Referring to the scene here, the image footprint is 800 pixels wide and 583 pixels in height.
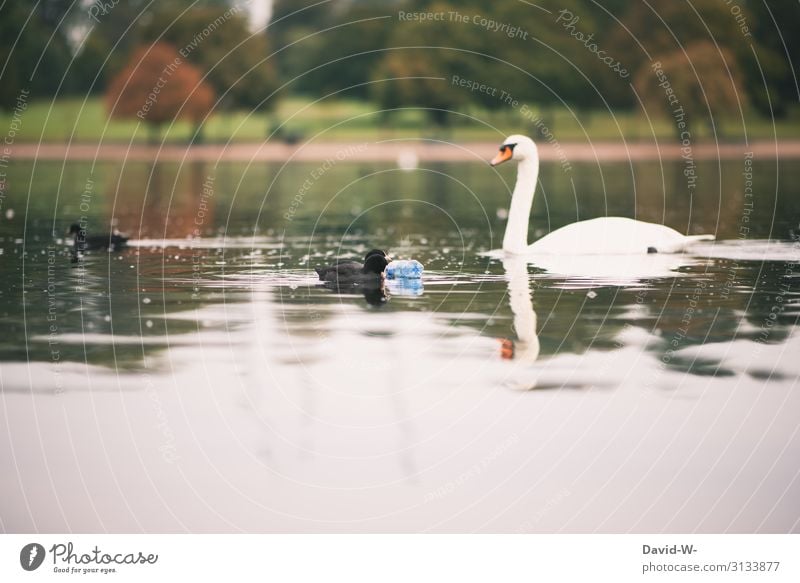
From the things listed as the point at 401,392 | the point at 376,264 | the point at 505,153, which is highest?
the point at 505,153

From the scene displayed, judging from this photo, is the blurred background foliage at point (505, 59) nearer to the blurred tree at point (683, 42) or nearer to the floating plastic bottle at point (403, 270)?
the blurred tree at point (683, 42)

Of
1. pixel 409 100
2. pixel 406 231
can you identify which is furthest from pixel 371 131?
pixel 406 231

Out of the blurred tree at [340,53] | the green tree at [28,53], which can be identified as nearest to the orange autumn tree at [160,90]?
the green tree at [28,53]

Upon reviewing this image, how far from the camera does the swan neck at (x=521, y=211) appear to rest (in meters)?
25.8

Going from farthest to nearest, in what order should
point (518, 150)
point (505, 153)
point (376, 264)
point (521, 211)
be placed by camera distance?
point (505, 153) < point (518, 150) < point (521, 211) < point (376, 264)

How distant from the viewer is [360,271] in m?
21.8

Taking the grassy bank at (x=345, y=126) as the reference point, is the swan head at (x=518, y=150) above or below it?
below

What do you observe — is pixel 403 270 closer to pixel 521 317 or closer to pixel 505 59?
pixel 521 317

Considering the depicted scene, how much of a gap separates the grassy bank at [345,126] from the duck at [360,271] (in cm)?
7660

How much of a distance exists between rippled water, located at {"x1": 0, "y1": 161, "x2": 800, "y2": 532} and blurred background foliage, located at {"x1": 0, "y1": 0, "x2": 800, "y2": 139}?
74.3 metres

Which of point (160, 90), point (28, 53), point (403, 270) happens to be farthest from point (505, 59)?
point (403, 270)

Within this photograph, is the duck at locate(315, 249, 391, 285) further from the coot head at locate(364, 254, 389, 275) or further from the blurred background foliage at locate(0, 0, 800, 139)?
the blurred background foliage at locate(0, 0, 800, 139)

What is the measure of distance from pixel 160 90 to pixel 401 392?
294ft
